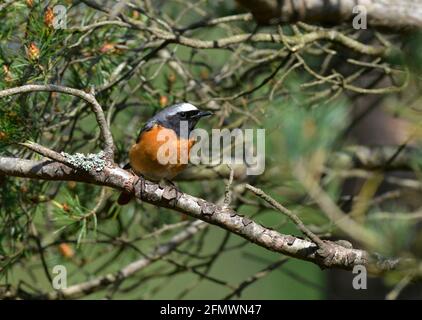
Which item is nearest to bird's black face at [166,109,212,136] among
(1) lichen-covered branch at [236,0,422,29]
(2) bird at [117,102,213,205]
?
(2) bird at [117,102,213,205]

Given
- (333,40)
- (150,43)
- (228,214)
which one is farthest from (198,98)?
(228,214)

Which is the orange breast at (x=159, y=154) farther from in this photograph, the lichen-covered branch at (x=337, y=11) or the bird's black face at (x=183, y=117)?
the lichen-covered branch at (x=337, y=11)

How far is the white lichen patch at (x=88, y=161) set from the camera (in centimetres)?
238


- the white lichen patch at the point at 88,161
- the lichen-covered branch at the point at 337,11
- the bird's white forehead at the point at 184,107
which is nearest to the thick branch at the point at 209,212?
the white lichen patch at the point at 88,161

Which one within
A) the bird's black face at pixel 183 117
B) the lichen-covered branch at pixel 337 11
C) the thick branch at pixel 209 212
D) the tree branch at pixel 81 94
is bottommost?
the thick branch at pixel 209 212

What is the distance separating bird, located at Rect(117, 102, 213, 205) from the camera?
3355 mm

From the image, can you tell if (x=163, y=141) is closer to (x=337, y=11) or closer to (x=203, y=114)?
(x=203, y=114)

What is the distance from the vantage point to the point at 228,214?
93.7 inches

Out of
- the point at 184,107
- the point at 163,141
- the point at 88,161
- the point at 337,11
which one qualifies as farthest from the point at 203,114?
the point at 337,11

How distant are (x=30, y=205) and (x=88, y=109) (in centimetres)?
51

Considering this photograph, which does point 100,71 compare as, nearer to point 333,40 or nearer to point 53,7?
point 53,7

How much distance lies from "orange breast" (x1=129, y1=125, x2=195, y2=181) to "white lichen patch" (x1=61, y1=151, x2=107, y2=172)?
890 mm

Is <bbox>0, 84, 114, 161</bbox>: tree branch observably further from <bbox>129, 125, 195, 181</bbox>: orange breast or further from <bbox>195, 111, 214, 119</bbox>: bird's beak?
<bbox>195, 111, 214, 119</bbox>: bird's beak

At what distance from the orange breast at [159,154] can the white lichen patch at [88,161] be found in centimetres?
89
